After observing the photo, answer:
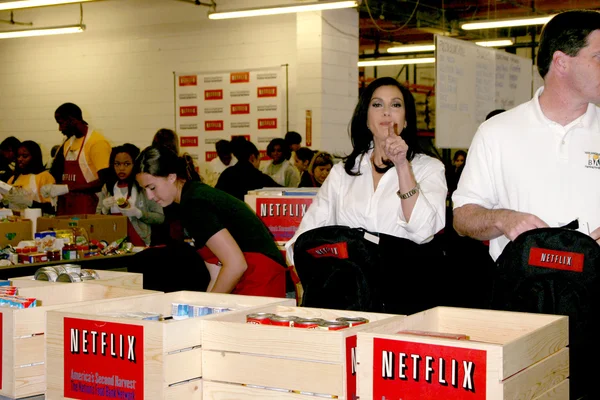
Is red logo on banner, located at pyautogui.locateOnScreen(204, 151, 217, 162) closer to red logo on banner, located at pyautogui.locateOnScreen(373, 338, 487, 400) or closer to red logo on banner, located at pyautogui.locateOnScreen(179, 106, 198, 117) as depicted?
red logo on banner, located at pyautogui.locateOnScreen(179, 106, 198, 117)

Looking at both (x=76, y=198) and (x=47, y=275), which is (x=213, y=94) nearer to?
(x=76, y=198)

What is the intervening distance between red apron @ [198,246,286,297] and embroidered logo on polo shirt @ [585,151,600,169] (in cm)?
180

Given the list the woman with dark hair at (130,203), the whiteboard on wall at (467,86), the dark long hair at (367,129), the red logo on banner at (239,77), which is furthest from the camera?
the red logo on banner at (239,77)

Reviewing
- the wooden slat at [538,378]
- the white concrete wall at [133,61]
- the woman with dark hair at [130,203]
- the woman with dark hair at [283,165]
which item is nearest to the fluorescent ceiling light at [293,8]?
the white concrete wall at [133,61]

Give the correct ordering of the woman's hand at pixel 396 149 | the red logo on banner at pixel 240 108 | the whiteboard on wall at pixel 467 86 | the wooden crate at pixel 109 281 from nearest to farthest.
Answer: the woman's hand at pixel 396 149 < the wooden crate at pixel 109 281 < the whiteboard on wall at pixel 467 86 < the red logo on banner at pixel 240 108

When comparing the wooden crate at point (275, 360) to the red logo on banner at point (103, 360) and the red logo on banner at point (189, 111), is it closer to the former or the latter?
the red logo on banner at point (103, 360)

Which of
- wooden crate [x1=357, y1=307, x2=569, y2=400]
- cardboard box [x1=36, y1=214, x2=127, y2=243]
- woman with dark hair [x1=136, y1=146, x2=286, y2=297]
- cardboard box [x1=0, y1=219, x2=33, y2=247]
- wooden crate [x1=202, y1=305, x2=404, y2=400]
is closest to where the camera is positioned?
wooden crate [x1=357, y1=307, x2=569, y2=400]

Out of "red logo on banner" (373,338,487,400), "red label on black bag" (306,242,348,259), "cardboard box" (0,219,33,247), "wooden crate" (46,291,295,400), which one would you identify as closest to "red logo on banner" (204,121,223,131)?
"cardboard box" (0,219,33,247)

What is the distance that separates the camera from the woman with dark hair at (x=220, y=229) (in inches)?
142

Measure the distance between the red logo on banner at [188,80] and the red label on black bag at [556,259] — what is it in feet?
33.9

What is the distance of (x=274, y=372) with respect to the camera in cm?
186

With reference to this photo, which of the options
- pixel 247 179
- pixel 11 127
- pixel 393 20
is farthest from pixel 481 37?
pixel 247 179

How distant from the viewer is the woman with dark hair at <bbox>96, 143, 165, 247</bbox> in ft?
20.1

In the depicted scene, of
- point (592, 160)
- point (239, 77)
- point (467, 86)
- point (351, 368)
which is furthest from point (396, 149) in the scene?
point (239, 77)
